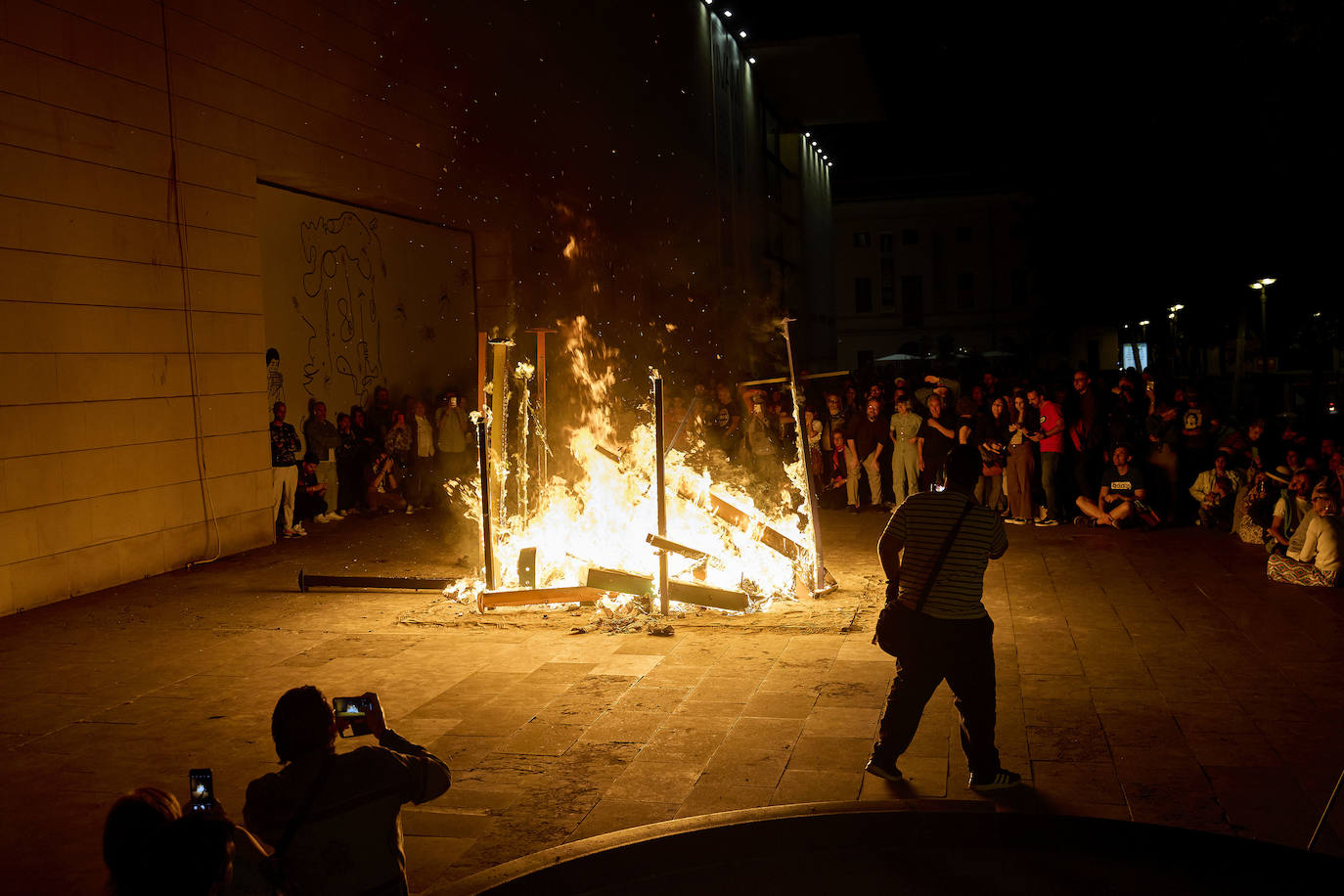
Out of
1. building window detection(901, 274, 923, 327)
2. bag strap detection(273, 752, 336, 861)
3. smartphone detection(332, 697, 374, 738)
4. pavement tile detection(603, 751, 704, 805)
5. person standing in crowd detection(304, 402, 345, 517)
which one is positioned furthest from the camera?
building window detection(901, 274, 923, 327)

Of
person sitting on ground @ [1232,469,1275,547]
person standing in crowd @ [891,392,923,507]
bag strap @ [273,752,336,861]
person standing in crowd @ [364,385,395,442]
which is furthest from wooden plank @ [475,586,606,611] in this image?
person standing in crowd @ [364,385,395,442]

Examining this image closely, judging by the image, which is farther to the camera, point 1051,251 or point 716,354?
point 1051,251

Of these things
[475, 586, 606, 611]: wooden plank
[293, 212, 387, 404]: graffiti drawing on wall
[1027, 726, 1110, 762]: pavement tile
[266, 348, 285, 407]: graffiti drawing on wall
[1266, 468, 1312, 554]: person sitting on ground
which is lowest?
[1027, 726, 1110, 762]: pavement tile

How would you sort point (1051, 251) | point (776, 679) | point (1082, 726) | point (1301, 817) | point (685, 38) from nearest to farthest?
point (1301, 817)
point (1082, 726)
point (776, 679)
point (685, 38)
point (1051, 251)

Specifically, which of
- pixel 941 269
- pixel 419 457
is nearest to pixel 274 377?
pixel 419 457

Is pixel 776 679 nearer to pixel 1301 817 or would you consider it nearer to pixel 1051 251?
pixel 1301 817

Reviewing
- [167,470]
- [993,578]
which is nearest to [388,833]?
[993,578]

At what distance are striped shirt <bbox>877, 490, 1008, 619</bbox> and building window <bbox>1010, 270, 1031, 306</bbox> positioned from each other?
59.3 meters

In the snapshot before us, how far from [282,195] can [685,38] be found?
1174 centimetres

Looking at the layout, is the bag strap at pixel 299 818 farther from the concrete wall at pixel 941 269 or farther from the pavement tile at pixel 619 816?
the concrete wall at pixel 941 269

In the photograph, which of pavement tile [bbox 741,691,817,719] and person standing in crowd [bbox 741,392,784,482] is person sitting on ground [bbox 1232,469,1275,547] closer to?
person standing in crowd [bbox 741,392,784,482]

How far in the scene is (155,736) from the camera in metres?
6.36

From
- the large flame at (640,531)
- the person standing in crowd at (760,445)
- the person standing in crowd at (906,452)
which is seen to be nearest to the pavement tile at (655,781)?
the large flame at (640,531)

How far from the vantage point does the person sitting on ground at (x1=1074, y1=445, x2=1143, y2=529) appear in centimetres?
1303
